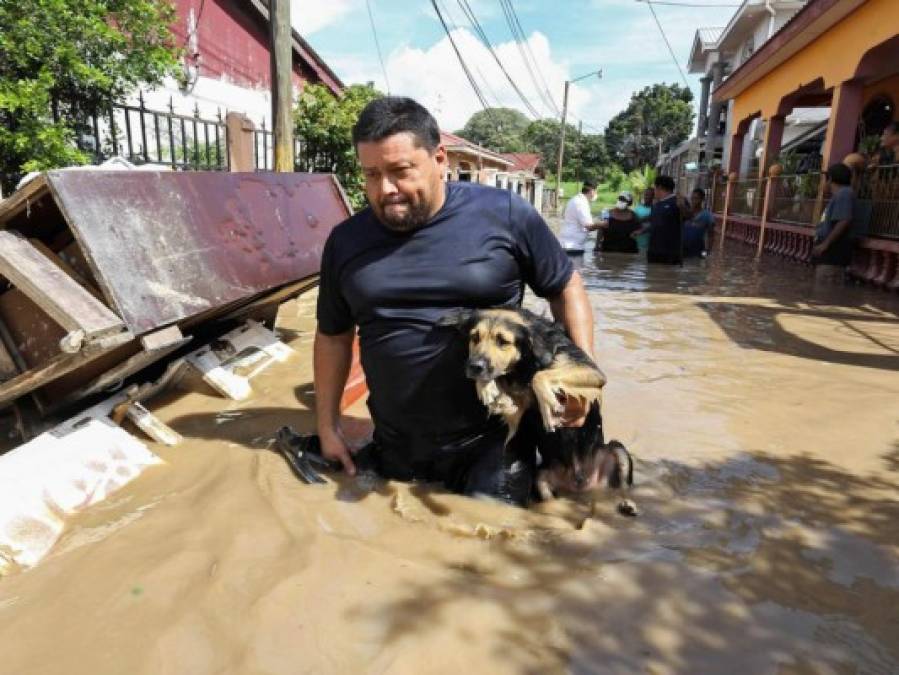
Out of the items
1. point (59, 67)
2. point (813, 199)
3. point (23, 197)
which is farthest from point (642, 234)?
point (23, 197)

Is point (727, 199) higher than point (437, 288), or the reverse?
point (727, 199)

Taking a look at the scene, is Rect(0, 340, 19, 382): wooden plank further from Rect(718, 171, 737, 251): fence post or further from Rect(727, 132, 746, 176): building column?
Rect(727, 132, 746, 176): building column

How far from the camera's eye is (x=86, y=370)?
12.3 feet

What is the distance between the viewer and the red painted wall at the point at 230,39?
12742 millimetres

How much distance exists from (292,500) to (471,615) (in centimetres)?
119

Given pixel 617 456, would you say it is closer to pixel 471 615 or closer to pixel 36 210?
pixel 471 615

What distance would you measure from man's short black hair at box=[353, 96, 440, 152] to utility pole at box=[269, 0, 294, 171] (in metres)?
5.72

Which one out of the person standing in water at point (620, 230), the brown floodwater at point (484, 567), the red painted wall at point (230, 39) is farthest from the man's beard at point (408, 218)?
the red painted wall at point (230, 39)

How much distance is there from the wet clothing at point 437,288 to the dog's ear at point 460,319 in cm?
7

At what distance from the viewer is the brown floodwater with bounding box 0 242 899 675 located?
2.06 metres

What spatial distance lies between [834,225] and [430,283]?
30.0 feet

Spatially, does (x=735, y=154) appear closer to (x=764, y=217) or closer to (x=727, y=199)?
(x=727, y=199)

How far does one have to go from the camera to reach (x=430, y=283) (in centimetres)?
282

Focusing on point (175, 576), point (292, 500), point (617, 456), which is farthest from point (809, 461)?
point (175, 576)
